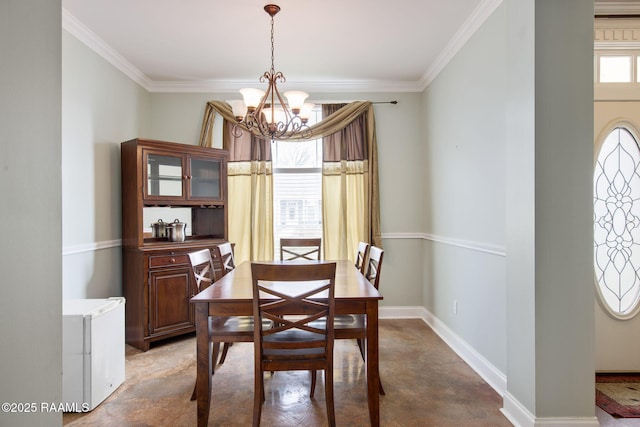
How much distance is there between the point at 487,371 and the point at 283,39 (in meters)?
3.10

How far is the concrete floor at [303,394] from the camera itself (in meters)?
2.13

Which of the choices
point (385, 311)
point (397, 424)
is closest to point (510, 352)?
point (397, 424)

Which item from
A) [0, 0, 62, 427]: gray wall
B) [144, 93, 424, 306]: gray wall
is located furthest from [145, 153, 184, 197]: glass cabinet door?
[0, 0, 62, 427]: gray wall

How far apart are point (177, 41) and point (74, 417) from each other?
2899 millimetres

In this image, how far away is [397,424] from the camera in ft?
6.78

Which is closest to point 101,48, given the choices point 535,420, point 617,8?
point 617,8

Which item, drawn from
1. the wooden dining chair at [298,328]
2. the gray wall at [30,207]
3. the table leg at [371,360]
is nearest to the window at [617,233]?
the table leg at [371,360]

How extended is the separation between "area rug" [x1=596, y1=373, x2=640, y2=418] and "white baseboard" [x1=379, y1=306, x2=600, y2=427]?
1.40 feet

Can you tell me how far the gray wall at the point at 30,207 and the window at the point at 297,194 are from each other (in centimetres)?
336

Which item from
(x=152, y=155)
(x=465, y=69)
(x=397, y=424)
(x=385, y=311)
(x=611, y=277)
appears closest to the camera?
(x=397, y=424)

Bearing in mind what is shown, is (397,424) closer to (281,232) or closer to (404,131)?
(281,232)

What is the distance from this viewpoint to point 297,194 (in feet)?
Answer: 14.1

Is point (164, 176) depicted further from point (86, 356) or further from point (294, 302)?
point (294, 302)

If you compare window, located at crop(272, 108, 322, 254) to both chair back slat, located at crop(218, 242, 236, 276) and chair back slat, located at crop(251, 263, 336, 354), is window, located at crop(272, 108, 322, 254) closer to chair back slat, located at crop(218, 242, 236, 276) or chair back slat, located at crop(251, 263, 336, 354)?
chair back slat, located at crop(218, 242, 236, 276)
